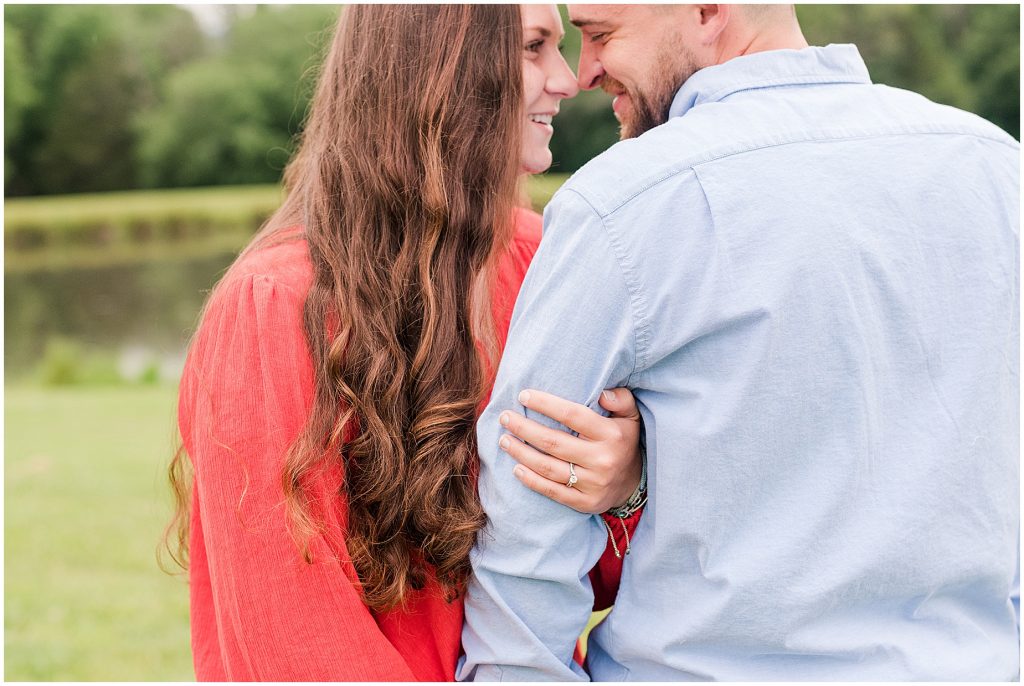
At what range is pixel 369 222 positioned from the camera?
5.55ft

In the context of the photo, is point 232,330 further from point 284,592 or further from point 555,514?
point 555,514

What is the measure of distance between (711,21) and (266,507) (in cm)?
112

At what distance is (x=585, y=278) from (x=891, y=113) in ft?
1.83

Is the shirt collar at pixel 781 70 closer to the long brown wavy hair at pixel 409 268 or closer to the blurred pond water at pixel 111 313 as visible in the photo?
the long brown wavy hair at pixel 409 268

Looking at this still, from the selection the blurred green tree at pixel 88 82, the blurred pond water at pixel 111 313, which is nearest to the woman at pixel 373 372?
the blurred pond water at pixel 111 313

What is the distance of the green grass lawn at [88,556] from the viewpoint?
13.3 ft

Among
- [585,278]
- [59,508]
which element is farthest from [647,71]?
[59,508]

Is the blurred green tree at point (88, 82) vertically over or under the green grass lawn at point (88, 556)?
under

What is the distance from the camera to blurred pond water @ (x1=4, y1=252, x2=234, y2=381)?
46.8 ft

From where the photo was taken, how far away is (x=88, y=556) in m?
5.08

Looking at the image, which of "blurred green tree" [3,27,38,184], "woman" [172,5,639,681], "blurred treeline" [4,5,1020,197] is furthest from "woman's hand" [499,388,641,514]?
"blurred green tree" [3,27,38,184]

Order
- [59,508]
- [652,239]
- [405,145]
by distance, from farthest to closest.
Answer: [59,508] < [405,145] < [652,239]

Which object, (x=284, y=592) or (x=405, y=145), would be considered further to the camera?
(x=405, y=145)

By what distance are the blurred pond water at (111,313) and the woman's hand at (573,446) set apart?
10.8m
